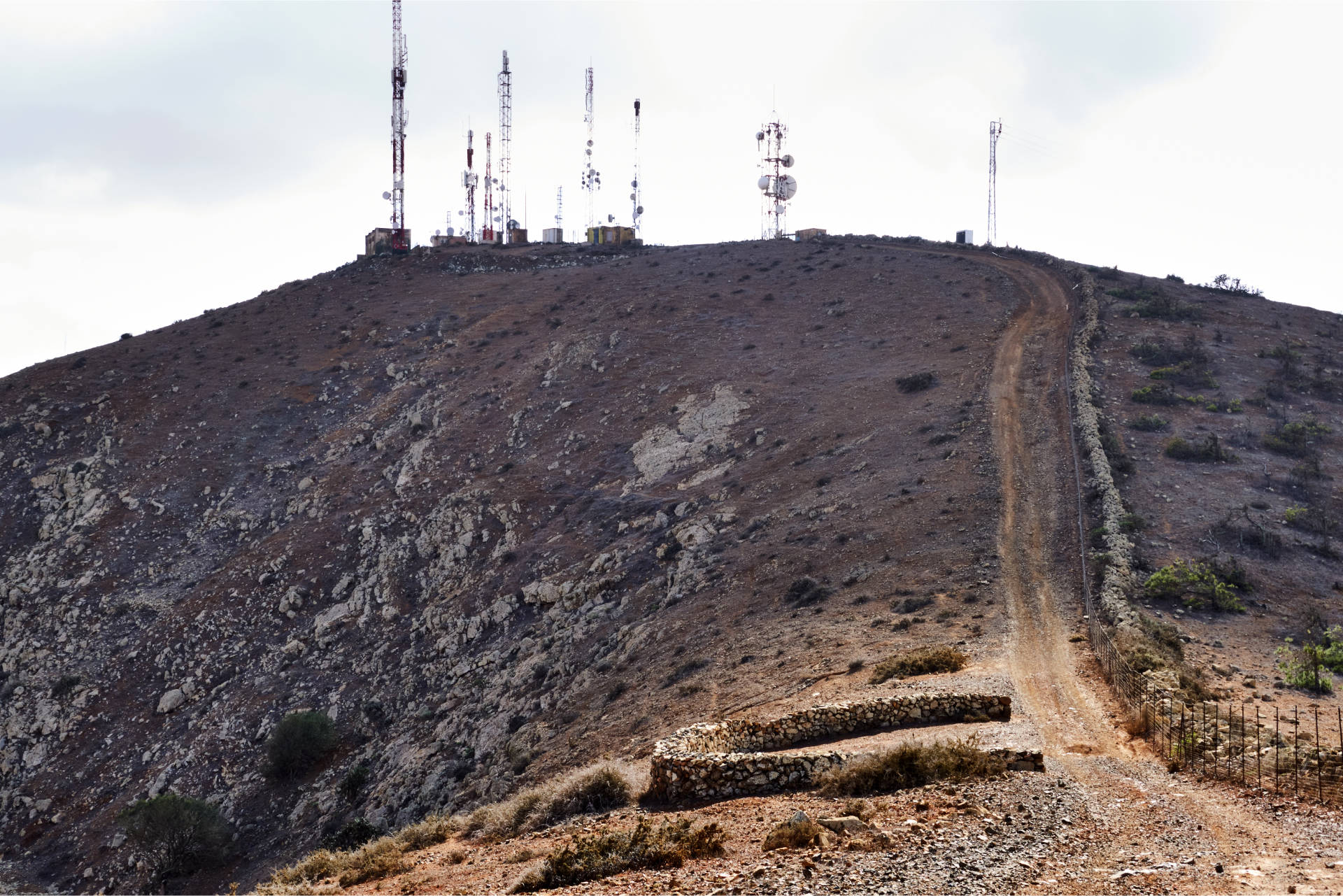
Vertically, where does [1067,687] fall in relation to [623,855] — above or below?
above

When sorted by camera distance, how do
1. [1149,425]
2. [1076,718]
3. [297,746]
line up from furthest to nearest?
[1149,425]
[297,746]
[1076,718]

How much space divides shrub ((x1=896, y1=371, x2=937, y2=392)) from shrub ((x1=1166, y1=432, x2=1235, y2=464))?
9360mm

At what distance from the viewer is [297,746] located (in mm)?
29578

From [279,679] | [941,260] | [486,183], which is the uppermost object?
[486,183]

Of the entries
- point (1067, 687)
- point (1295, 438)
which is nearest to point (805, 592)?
point (1067, 687)

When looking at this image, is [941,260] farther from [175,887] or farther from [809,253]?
[175,887]

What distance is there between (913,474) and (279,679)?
73.5ft

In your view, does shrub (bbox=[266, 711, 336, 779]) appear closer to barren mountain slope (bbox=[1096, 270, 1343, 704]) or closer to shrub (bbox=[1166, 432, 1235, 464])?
barren mountain slope (bbox=[1096, 270, 1343, 704])

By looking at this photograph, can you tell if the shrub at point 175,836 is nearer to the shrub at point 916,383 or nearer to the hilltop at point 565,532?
the hilltop at point 565,532

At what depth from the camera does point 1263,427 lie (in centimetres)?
3544

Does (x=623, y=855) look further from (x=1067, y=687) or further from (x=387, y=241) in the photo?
(x=387, y=241)

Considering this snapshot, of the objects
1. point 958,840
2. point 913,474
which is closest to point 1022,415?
point 913,474

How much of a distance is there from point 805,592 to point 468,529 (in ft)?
54.4

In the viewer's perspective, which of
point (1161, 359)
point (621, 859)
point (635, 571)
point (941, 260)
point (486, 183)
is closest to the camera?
point (621, 859)
